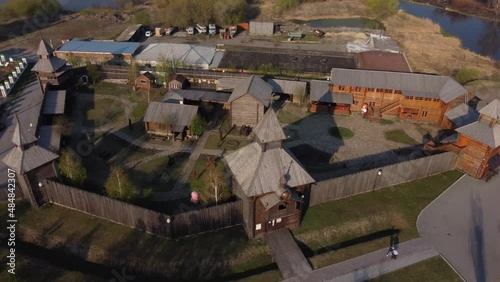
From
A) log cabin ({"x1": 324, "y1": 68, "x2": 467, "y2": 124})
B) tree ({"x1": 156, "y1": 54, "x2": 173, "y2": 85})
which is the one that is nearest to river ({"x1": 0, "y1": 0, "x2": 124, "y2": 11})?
tree ({"x1": 156, "y1": 54, "x2": 173, "y2": 85})

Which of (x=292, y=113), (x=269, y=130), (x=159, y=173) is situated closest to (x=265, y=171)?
(x=269, y=130)

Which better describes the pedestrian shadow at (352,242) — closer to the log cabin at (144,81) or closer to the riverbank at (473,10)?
the log cabin at (144,81)

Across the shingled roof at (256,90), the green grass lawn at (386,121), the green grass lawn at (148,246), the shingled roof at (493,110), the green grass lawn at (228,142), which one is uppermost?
the shingled roof at (493,110)

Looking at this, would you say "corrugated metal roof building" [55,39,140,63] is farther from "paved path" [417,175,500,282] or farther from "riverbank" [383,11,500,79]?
"paved path" [417,175,500,282]

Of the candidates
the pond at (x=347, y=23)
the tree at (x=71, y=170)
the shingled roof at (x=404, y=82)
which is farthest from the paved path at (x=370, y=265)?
the pond at (x=347, y=23)

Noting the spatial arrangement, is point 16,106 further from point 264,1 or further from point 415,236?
point 264,1

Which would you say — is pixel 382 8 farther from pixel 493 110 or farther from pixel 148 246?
pixel 148 246

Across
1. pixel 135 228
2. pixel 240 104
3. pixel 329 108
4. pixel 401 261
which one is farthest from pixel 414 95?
pixel 135 228
